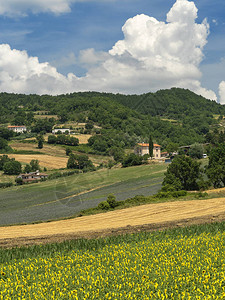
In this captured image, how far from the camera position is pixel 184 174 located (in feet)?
210

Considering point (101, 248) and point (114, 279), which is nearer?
point (114, 279)

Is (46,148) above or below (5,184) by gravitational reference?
above

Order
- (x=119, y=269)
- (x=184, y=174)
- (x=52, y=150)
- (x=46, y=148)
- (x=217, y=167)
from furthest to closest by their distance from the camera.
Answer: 1. (x=46, y=148)
2. (x=52, y=150)
3. (x=217, y=167)
4. (x=184, y=174)
5. (x=119, y=269)

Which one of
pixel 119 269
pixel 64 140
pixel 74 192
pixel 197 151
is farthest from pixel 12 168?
pixel 119 269

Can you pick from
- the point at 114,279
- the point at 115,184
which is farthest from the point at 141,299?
the point at 115,184

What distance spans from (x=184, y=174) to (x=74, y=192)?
31104mm

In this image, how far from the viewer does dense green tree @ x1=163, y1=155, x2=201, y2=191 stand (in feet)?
209

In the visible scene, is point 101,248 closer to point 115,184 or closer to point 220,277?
point 220,277

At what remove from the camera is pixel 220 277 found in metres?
14.4

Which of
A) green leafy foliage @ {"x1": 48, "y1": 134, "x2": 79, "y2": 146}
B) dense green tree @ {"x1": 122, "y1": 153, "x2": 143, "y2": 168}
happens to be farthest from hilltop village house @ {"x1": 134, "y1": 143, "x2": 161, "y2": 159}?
green leafy foliage @ {"x1": 48, "y1": 134, "x2": 79, "y2": 146}


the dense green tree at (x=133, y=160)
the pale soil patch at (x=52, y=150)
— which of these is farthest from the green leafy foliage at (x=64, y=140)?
the dense green tree at (x=133, y=160)

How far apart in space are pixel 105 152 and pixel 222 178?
10879cm

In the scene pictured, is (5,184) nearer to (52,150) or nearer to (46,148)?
(52,150)

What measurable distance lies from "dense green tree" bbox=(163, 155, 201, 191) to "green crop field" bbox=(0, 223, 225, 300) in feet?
135
